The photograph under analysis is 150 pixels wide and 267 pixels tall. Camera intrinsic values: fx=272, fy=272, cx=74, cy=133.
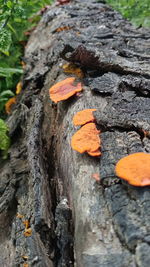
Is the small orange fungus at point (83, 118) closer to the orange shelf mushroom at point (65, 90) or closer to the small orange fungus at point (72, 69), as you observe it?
the orange shelf mushroom at point (65, 90)

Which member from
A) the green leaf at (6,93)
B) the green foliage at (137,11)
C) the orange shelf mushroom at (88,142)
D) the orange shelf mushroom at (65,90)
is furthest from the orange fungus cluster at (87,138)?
the green foliage at (137,11)

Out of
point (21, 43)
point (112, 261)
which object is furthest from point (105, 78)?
point (21, 43)

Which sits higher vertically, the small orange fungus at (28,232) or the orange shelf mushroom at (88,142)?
the orange shelf mushroom at (88,142)

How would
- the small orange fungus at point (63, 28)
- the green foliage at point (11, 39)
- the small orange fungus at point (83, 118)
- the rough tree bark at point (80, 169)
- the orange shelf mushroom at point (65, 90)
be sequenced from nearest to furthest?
the rough tree bark at point (80, 169), the small orange fungus at point (83, 118), the orange shelf mushroom at point (65, 90), the green foliage at point (11, 39), the small orange fungus at point (63, 28)

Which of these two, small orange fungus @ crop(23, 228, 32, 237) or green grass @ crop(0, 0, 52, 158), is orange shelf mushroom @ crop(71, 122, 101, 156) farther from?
green grass @ crop(0, 0, 52, 158)

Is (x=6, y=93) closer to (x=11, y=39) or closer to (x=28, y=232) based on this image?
(x=11, y=39)

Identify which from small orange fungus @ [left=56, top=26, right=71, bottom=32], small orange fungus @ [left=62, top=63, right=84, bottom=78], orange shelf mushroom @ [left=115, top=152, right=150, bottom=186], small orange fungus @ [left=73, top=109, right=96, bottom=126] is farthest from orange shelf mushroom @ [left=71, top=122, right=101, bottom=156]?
small orange fungus @ [left=56, top=26, right=71, bottom=32]

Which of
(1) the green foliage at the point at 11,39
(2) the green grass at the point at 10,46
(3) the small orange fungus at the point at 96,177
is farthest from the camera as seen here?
(1) the green foliage at the point at 11,39
